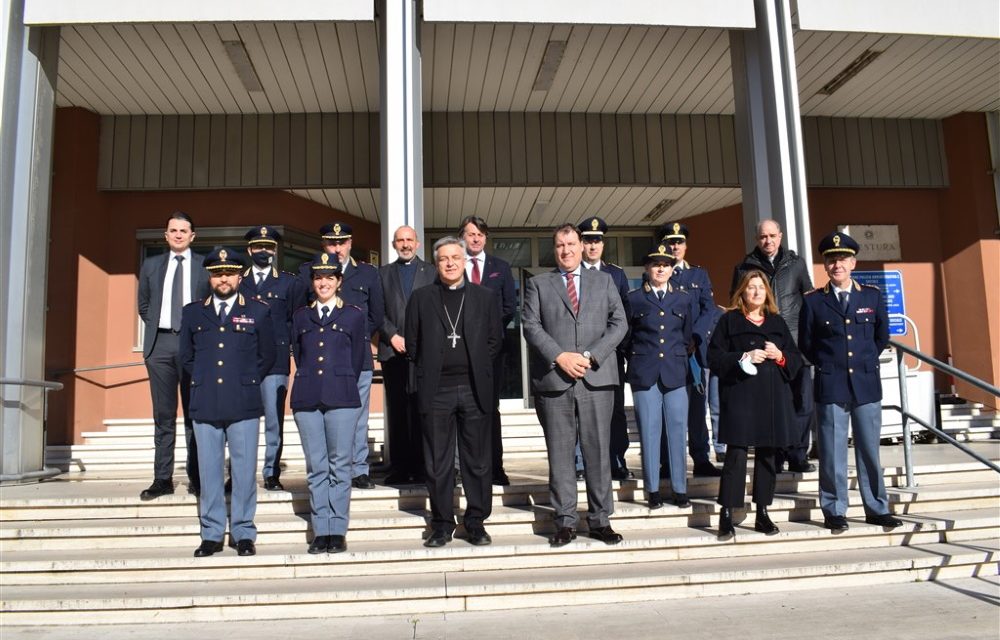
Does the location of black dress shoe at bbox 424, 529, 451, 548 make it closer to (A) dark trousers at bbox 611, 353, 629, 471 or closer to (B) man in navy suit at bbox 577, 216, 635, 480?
(B) man in navy suit at bbox 577, 216, 635, 480

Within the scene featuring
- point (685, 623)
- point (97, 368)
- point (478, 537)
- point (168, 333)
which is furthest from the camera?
point (97, 368)

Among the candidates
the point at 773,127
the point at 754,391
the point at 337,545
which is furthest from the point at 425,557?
the point at 773,127

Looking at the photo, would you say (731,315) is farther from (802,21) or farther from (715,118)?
(715,118)

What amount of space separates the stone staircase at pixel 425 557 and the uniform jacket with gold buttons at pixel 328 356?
0.82m


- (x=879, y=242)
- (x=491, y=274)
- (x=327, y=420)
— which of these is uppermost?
(x=879, y=242)

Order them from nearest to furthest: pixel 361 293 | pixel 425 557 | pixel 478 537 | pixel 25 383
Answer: pixel 425 557
pixel 478 537
pixel 361 293
pixel 25 383

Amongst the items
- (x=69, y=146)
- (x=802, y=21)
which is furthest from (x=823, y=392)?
(x=69, y=146)

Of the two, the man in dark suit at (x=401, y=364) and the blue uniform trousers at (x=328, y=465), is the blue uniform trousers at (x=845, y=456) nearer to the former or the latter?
the man in dark suit at (x=401, y=364)

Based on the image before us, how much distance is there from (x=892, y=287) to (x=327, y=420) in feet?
26.3

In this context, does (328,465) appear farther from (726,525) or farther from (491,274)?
(726,525)

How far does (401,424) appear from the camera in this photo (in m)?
5.19

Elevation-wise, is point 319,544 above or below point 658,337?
below

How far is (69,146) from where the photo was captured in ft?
27.0

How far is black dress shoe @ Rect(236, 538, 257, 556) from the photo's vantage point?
4.05 m
